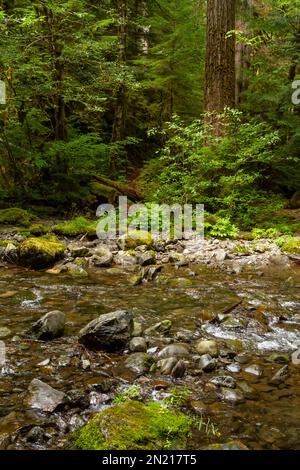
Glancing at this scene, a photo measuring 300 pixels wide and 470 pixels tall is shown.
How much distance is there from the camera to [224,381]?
276 centimetres

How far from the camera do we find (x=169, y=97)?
14.5 m

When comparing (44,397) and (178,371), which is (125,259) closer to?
(178,371)

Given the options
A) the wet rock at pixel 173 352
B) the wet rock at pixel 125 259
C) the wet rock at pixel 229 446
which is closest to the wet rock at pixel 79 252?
the wet rock at pixel 125 259

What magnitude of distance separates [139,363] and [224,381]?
61cm

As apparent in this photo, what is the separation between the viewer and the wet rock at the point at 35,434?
207 cm

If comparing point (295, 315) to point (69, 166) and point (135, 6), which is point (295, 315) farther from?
point (135, 6)

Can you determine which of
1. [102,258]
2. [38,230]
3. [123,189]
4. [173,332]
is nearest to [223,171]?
[123,189]

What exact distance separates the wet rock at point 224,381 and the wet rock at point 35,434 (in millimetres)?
1182

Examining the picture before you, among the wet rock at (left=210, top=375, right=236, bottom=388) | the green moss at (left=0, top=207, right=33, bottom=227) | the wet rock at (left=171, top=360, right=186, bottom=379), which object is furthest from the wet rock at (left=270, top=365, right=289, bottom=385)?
the green moss at (left=0, top=207, right=33, bottom=227)

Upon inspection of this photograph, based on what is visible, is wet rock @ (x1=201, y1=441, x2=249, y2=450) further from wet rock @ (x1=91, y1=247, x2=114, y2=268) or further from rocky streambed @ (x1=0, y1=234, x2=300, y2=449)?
wet rock @ (x1=91, y1=247, x2=114, y2=268)

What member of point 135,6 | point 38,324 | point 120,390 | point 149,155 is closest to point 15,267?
point 38,324

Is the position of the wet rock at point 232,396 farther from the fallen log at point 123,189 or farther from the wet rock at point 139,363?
the fallen log at point 123,189

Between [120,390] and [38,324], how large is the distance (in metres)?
1.12

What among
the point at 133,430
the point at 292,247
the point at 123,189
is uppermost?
the point at 123,189
